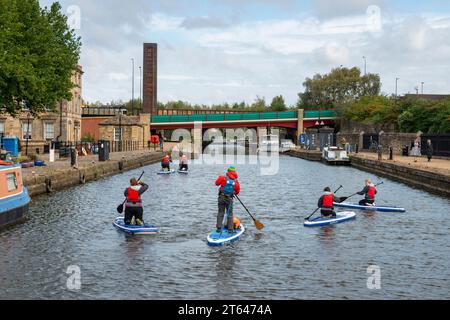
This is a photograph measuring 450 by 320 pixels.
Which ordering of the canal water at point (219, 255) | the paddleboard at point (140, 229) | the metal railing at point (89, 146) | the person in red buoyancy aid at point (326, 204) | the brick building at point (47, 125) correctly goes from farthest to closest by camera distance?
the brick building at point (47, 125)
the metal railing at point (89, 146)
the person in red buoyancy aid at point (326, 204)
the paddleboard at point (140, 229)
the canal water at point (219, 255)

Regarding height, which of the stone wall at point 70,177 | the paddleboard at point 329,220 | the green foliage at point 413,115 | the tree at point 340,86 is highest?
the tree at point 340,86

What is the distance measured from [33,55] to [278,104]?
131327 millimetres

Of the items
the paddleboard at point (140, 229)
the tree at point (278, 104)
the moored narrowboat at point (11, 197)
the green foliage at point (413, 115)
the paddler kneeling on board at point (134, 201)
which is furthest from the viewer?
the tree at point (278, 104)

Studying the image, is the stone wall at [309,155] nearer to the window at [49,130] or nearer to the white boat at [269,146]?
the white boat at [269,146]

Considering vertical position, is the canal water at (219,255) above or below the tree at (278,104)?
below

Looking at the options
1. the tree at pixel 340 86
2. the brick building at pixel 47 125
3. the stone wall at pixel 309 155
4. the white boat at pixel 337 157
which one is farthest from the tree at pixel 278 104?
the white boat at pixel 337 157

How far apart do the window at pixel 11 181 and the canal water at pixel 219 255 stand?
1.65 m

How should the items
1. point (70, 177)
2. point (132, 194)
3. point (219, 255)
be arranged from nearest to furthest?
point (219, 255), point (132, 194), point (70, 177)

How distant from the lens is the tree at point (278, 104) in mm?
168887

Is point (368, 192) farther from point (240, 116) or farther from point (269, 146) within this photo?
point (240, 116)

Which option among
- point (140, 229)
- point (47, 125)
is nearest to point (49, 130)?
point (47, 125)

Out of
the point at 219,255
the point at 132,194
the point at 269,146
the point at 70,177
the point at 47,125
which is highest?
the point at 47,125

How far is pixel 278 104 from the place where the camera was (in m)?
174
